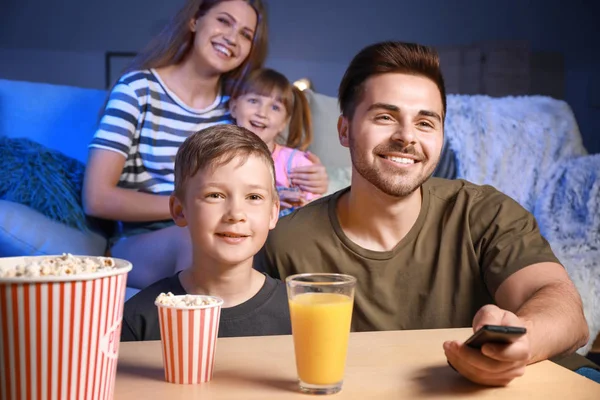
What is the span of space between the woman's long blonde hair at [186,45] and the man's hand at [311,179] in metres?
0.35

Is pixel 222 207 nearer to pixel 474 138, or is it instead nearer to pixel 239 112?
pixel 239 112

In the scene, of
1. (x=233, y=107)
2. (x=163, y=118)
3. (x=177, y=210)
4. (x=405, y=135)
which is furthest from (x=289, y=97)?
(x=177, y=210)

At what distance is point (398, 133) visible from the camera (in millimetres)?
1270

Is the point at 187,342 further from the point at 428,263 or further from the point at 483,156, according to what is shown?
the point at 483,156

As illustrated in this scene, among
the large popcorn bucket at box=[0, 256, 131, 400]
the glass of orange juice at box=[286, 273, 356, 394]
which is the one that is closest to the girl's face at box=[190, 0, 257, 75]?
the glass of orange juice at box=[286, 273, 356, 394]

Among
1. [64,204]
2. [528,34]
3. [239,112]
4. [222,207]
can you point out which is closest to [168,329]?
[222,207]

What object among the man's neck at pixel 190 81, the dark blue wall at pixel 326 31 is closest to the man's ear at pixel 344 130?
the man's neck at pixel 190 81

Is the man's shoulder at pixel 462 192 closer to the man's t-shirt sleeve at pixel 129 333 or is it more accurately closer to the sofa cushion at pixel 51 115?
the man's t-shirt sleeve at pixel 129 333

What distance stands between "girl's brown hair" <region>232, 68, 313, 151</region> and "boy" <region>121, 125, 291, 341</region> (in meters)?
0.89

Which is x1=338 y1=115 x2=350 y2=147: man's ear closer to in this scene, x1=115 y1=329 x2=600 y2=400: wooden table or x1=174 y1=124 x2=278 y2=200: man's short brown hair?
x1=174 y1=124 x2=278 y2=200: man's short brown hair

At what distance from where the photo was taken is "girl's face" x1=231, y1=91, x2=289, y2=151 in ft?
6.41

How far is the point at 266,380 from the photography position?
26.1 inches

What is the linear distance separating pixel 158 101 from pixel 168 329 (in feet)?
4.30

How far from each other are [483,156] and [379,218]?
3.72 feet
